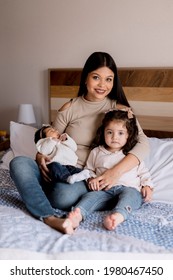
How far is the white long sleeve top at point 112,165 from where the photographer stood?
1.45 m

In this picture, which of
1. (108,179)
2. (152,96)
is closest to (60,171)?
(108,179)

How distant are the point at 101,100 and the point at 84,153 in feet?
1.01

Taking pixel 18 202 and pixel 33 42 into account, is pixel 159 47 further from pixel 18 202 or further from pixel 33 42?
pixel 18 202

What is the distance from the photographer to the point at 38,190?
1.27 metres

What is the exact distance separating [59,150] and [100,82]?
0.42 m

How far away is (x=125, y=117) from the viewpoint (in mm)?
1496

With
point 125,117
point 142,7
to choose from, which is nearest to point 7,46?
point 142,7

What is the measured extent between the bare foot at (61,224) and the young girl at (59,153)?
23 cm

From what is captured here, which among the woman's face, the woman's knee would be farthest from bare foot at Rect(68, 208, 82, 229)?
the woman's face

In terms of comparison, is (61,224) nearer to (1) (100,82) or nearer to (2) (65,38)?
(1) (100,82)

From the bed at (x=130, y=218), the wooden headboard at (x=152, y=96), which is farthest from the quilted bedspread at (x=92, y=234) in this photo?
the wooden headboard at (x=152, y=96)

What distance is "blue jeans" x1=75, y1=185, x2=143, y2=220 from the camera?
1.25 meters

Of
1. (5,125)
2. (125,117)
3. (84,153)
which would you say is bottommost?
(5,125)

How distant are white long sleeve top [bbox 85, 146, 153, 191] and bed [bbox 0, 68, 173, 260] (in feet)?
0.39
